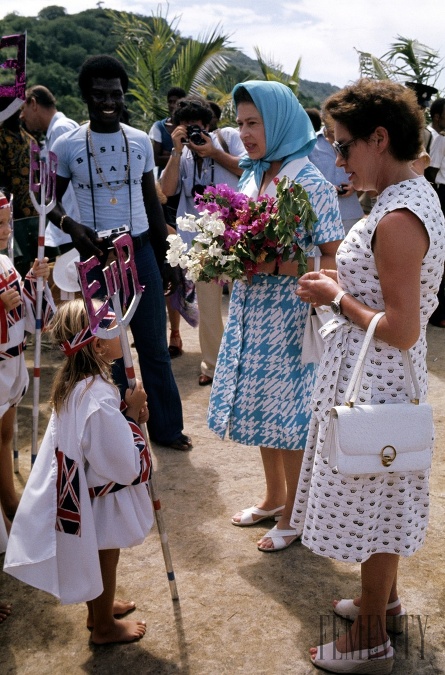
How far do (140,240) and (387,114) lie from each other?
7.53 feet

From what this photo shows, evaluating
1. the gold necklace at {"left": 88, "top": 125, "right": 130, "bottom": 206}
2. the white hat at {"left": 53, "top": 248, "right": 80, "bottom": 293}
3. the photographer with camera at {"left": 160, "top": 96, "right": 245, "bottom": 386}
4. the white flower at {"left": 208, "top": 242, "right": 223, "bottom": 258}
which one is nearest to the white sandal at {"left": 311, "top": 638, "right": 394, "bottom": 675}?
the white flower at {"left": 208, "top": 242, "right": 223, "bottom": 258}

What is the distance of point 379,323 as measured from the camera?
2.43 meters

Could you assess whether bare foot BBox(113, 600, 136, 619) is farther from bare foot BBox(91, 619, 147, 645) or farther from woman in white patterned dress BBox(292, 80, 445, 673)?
woman in white patterned dress BBox(292, 80, 445, 673)

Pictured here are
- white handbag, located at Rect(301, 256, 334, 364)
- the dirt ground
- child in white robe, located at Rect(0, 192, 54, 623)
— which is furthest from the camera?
child in white robe, located at Rect(0, 192, 54, 623)

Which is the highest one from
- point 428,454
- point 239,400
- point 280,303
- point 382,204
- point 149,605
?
point 382,204

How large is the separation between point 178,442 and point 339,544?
233 centimetres

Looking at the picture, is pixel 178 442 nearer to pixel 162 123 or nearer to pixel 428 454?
pixel 428 454

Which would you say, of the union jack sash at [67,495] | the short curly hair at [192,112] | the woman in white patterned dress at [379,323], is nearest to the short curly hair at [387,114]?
the woman in white patterned dress at [379,323]

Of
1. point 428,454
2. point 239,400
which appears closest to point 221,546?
point 239,400

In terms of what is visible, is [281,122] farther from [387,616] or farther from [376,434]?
[387,616]

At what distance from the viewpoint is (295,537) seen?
373cm

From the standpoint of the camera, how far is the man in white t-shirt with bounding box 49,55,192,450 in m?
4.22

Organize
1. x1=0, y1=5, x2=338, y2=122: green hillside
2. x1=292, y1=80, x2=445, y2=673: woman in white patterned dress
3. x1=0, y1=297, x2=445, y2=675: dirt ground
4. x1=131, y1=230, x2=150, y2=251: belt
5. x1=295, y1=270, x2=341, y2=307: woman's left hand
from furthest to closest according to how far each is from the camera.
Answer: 1. x1=0, y1=5, x2=338, y2=122: green hillside
2. x1=131, y1=230, x2=150, y2=251: belt
3. x1=0, y1=297, x2=445, y2=675: dirt ground
4. x1=295, y1=270, x2=341, y2=307: woman's left hand
5. x1=292, y1=80, x2=445, y2=673: woman in white patterned dress

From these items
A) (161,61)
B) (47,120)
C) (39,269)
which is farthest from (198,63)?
(39,269)
